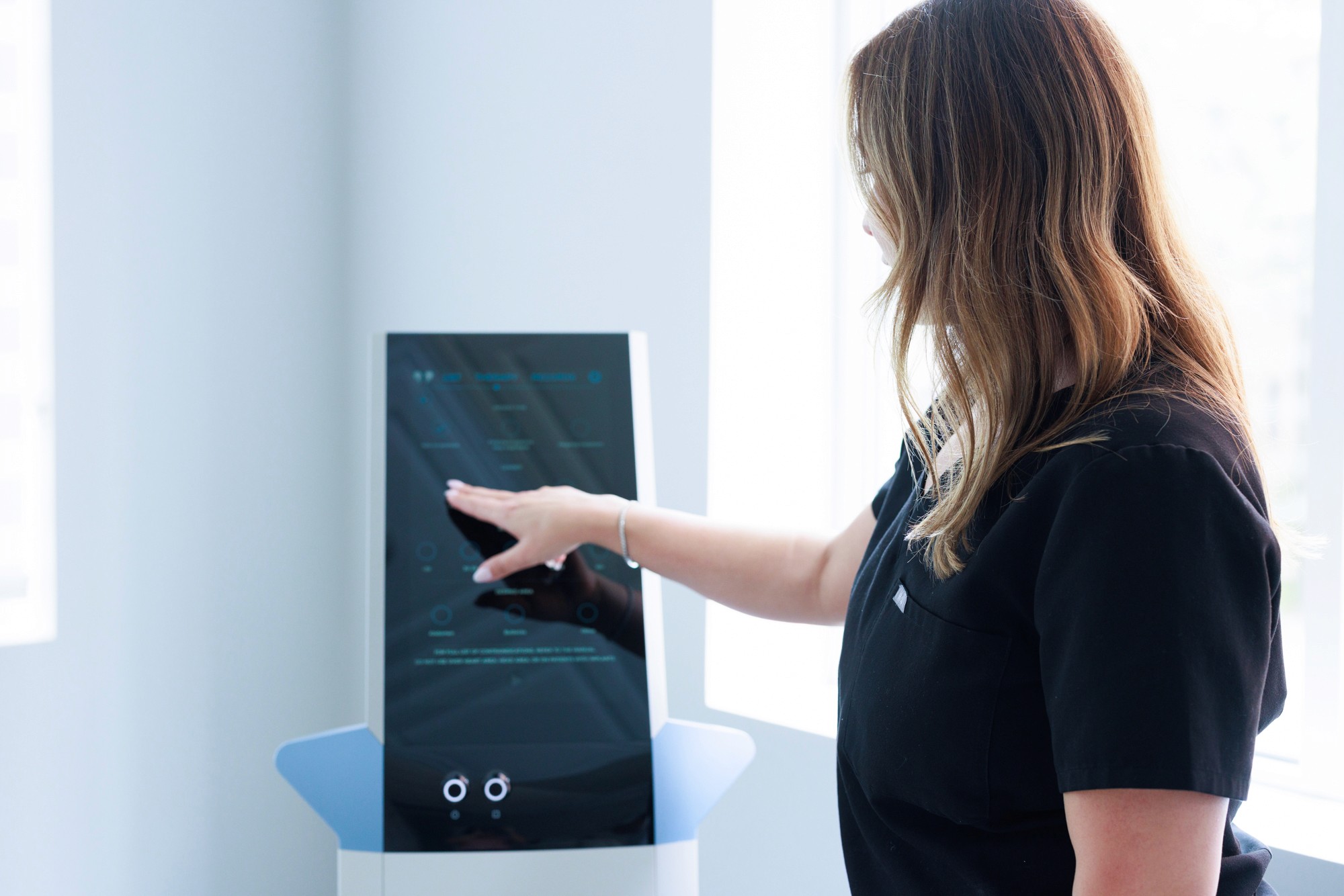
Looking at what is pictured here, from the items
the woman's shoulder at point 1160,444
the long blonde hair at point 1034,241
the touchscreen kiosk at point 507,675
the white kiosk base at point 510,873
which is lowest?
the white kiosk base at point 510,873

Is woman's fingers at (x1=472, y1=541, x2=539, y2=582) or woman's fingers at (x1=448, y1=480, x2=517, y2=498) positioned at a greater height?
woman's fingers at (x1=448, y1=480, x2=517, y2=498)

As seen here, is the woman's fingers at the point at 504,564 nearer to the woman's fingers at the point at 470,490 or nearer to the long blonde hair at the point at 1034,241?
the woman's fingers at the point at 470,490

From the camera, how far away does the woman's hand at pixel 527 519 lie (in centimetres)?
112

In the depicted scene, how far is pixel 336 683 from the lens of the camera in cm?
229

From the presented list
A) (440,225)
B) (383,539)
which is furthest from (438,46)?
(383,539)

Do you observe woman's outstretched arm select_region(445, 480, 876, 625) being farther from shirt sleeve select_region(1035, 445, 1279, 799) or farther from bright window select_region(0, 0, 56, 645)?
bright window select_region(0, 0, 56, 645)

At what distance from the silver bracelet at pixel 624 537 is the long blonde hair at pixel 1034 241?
45 cm

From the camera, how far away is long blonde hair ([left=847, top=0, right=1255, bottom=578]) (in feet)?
2.33

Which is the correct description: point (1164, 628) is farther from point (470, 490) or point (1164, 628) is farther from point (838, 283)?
point (838, 283)

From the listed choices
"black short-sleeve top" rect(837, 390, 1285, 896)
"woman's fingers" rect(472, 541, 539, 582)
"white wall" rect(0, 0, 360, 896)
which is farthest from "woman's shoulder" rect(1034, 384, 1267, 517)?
Result: "white wall" rect(0, 0, 360, 896)

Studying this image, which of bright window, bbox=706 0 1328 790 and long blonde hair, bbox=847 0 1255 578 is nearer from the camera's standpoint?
long blonde hair, bbox=847 0 1255 578

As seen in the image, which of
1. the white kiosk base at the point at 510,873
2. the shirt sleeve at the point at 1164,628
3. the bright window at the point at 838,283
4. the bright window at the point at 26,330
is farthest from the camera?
the bright window at the point at 26,330

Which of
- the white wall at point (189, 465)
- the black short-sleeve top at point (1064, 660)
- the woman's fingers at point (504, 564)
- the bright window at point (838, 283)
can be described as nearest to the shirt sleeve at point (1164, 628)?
the black short-sleeve top at point (1064, 660)

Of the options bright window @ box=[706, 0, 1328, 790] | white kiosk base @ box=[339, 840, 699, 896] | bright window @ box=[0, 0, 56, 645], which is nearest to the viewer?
white kiosk base @ box=[339, 840, 699, 896]
